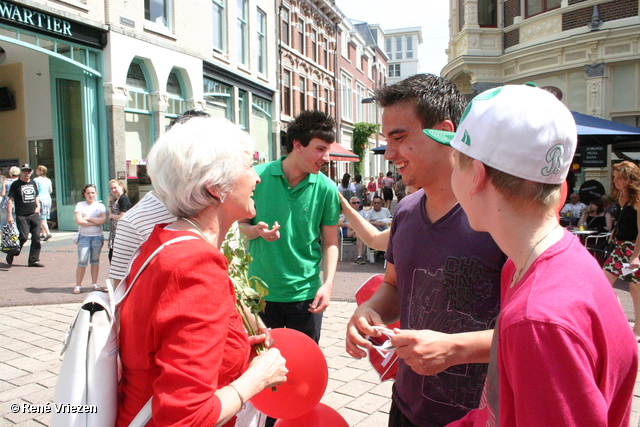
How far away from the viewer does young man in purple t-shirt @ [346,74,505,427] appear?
65.2 inches

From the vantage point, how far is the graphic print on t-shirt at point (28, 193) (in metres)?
9.50

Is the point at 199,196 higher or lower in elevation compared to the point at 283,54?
lower

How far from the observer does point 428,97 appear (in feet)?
6.53

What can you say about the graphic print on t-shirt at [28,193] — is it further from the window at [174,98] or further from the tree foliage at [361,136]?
the tree foliage at [361,136]

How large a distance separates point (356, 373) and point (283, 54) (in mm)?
23570

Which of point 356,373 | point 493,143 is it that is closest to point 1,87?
point 356,373

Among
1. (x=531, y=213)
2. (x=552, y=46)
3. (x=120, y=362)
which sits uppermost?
(x=552, y=46)

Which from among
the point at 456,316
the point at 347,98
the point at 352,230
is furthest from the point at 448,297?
the point at 347,98

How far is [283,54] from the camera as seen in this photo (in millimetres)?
25547

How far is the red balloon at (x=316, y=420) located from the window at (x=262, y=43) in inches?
863

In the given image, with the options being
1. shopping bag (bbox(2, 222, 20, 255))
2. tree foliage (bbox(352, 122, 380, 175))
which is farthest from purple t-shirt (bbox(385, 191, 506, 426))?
tree foliage (bbox(352, 122, 380, 175))

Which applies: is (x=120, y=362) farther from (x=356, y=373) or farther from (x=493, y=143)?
(x=356, y=373)

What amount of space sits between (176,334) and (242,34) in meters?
21.3

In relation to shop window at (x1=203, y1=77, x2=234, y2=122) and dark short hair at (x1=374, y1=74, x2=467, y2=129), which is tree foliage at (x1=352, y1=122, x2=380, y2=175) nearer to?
shop window at (x1=203, y1=77, x2=234, y2=122)
